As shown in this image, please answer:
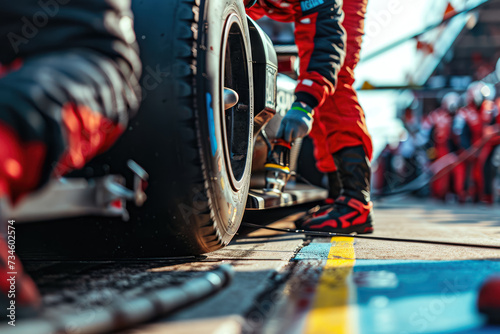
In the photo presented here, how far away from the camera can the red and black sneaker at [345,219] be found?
11.2 feet

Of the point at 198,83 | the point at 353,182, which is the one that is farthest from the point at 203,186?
the point at 353,182

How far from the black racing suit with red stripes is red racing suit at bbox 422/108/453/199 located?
38.0ft

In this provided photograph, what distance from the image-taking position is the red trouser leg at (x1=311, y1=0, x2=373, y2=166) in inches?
141

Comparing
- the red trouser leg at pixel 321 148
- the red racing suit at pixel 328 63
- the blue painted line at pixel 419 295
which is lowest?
the blue painted line at pixel 419 295

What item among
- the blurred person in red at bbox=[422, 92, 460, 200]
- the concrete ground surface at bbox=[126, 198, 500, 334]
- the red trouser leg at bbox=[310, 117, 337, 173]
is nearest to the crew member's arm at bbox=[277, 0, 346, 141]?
the red trouser leg at bbox=[310, 117, 337, 173]

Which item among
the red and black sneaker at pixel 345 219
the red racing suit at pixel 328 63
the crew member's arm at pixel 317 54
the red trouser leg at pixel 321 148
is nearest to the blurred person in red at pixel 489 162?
the red trouser leg at pixel 321 148

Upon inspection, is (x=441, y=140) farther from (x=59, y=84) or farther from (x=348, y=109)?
(x=59, y=84)

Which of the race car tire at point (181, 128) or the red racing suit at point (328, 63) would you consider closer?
the race car tire at point (181, 128)

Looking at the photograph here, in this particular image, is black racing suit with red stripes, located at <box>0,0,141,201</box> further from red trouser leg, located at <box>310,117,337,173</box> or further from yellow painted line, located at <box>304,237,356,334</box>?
red trouser leg, located at <box>310,117,337,173</box>

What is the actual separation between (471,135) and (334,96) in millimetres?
8257

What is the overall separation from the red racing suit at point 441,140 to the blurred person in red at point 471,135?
0.86 m

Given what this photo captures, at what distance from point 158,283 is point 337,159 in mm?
2222

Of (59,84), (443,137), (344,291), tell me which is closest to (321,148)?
(344,291)

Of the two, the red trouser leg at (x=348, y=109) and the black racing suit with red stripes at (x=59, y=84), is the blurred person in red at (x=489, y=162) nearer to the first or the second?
the red trouser leg at (x=348, y=109)
